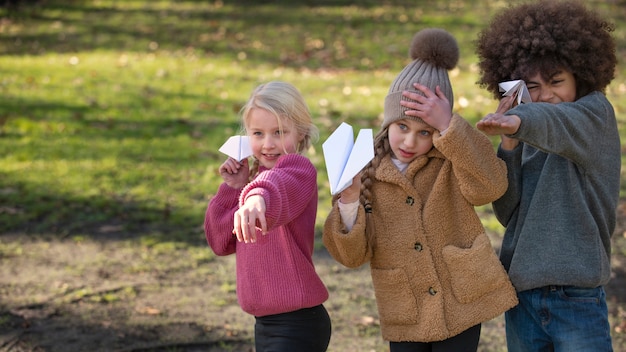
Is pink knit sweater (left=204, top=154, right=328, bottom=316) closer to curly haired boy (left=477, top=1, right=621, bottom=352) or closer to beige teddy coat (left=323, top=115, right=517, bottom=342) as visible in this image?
beige teddy coat (left=323, top=115, right=517, bottom=342)

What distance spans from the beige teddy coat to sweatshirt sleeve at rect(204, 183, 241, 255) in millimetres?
405

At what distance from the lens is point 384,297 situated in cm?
293

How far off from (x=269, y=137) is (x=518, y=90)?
861mm

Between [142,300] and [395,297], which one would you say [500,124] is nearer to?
[395,297]

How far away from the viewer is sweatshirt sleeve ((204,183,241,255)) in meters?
3.09

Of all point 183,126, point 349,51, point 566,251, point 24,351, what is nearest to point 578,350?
point 566,251

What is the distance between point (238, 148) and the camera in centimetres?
302

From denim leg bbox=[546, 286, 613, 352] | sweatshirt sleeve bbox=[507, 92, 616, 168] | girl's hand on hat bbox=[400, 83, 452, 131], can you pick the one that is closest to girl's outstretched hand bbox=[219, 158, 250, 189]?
girl's hand on hat bbox=[400, 83, 452, 131]

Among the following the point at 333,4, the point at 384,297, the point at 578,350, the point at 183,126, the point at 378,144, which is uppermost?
the point at 333,4

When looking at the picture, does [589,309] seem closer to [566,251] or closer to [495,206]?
[566,251]

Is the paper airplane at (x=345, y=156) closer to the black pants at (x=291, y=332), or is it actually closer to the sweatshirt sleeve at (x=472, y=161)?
the sweatshirt sleeve at (x=472, y=161)

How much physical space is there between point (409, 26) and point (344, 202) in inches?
408

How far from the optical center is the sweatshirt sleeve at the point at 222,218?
122 inches

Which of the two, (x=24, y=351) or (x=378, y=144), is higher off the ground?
(x=378, y=144)
